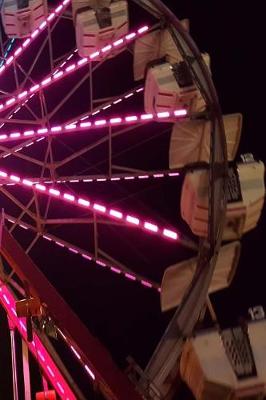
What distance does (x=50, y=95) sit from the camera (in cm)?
1355

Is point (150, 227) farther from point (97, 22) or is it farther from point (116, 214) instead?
point (97, 22)

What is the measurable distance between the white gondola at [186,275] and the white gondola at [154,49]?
306 cm

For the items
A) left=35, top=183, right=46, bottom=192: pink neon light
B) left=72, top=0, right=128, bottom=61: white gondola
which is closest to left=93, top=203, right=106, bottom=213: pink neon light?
left=35, top=183, right=46, bottom=192: pink neon light

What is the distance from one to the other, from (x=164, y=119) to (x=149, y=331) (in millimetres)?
5302

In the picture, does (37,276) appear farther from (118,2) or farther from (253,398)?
(118,2)

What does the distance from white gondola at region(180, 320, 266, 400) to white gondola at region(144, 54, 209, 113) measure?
324cm

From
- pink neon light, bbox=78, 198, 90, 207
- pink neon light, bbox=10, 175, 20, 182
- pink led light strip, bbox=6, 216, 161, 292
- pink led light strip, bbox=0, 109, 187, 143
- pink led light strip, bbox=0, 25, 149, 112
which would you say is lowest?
pink led light strip, bbox=6, 216, 161, 292

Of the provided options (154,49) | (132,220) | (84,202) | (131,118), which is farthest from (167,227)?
(154,49)

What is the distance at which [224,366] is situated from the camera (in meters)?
4.91

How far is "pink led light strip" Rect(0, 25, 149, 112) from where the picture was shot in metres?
8.16

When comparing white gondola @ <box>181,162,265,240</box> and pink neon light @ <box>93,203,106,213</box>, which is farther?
pink neon light @ <box>93,203,106,213</box>

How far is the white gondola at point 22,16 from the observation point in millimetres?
8523

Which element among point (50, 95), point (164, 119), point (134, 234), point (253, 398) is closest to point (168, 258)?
point (134, 234)

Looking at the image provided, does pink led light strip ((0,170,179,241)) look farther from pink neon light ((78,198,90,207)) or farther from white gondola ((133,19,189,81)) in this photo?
white gondola ((133,19,189,81))
